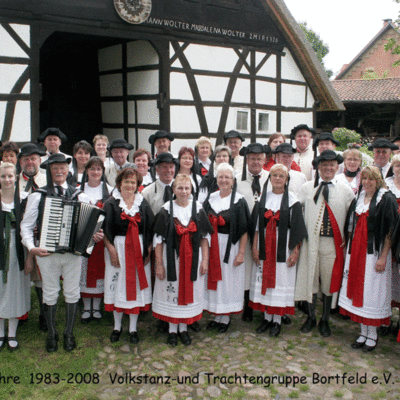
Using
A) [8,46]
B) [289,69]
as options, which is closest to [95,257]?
[8,46]

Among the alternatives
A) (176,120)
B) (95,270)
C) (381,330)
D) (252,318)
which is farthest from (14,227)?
(176,120)

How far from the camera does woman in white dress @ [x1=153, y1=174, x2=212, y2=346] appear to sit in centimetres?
417

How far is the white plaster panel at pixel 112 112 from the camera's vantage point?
10.5 meters

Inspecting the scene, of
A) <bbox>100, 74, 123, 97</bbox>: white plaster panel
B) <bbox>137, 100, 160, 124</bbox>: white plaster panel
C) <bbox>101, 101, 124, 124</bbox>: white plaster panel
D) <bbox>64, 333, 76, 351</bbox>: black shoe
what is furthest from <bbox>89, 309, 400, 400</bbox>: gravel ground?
<bbox>100, 74, 123, 97</bbox>: white plaster panel

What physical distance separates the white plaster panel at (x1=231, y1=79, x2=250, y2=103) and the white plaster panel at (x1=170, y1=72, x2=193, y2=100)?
132 centimetres

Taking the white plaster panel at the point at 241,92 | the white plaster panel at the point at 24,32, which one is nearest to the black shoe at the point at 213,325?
the white plaster panel at the point at 24,32

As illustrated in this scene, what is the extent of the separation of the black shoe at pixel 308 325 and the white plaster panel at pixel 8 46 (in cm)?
634

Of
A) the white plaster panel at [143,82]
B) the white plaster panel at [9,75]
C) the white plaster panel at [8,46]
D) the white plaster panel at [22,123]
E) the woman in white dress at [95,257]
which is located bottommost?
the woman in white dress at [95,257]

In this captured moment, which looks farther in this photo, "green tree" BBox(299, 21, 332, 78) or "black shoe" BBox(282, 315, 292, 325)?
"green tree" BBox(299, 21, 332, 78)

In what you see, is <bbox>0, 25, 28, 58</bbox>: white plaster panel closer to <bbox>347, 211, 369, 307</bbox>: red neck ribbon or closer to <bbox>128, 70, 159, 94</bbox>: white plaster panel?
<bbox>128, 70, 159, 94</bbox>: white plaster panel

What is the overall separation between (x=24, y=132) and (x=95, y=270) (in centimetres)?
402

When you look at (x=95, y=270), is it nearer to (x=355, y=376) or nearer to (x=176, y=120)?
(x=355, y=376)

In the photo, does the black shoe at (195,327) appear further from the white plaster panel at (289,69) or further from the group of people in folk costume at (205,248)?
the white plaster panel at (289,69)

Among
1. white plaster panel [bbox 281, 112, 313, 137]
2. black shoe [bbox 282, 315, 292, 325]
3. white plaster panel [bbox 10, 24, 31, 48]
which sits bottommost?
black shoe [bbox 282, 315, 292, 325]
